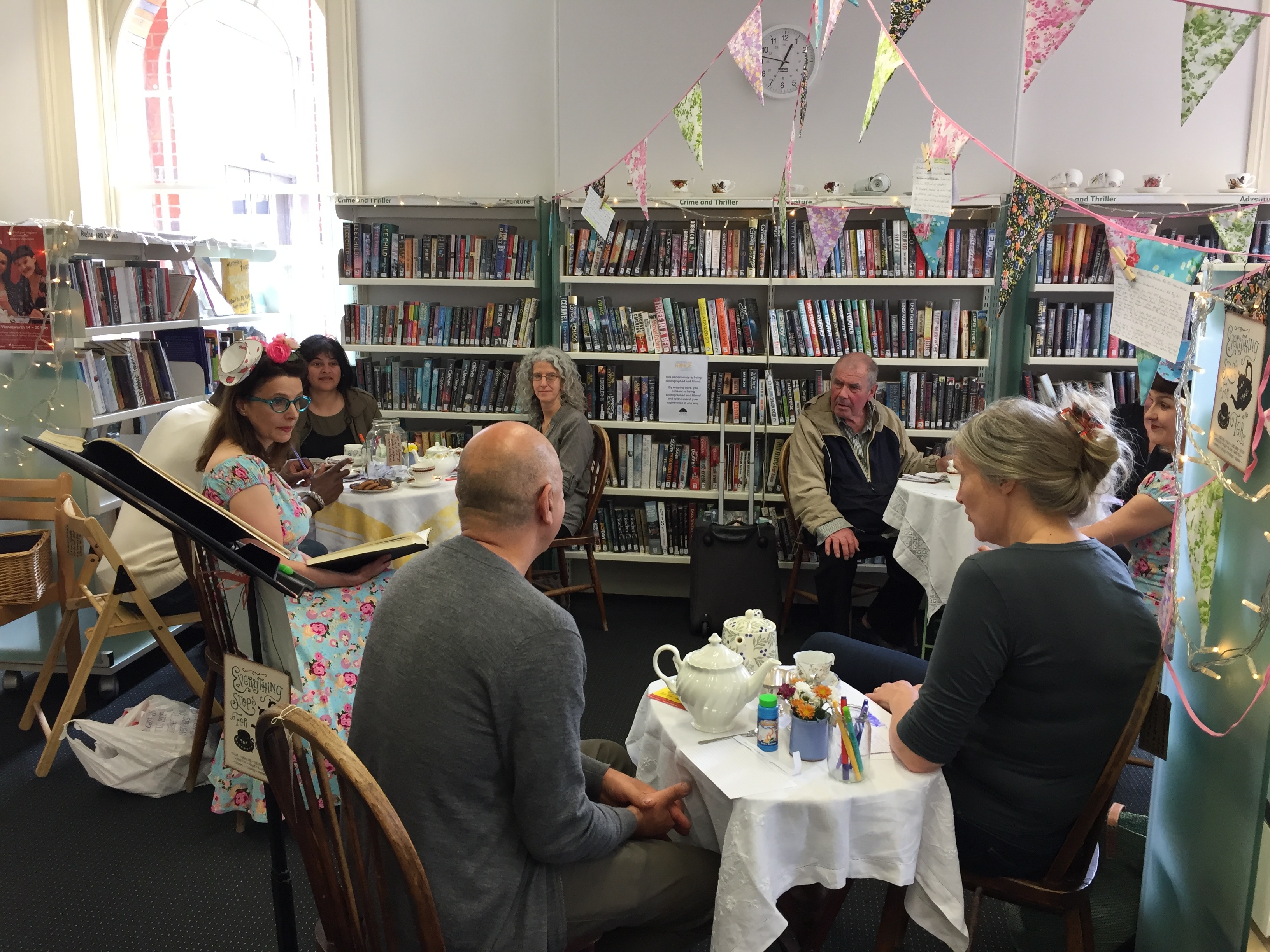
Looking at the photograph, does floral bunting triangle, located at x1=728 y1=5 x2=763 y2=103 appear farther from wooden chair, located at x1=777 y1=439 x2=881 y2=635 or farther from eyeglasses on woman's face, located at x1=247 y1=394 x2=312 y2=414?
eyeglasses on woman's face, located at x1=247 y1=394 x2=312 y2=414

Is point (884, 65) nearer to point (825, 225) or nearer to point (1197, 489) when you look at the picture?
point (825, 225)

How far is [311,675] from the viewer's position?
2531mm

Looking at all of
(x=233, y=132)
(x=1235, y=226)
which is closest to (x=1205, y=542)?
(x=1235, y=226)

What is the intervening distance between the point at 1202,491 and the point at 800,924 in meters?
1.21

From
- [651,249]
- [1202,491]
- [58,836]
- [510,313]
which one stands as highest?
[651,249]

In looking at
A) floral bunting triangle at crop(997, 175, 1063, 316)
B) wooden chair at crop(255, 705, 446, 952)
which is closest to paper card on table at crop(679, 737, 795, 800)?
wooden chair at crop(255, 705, 446, 952)

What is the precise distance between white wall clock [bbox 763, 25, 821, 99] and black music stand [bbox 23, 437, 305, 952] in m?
3.86

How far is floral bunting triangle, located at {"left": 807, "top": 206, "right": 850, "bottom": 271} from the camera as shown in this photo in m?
4.26

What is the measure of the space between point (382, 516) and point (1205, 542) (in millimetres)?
2641

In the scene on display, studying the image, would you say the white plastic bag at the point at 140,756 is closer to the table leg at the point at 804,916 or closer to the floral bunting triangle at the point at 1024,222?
the table leg at the point at 804,916

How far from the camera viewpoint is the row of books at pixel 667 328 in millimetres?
4648

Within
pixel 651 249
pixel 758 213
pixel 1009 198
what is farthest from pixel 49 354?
pixel 1009 198

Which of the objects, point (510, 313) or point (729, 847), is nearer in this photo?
point (729, 847)

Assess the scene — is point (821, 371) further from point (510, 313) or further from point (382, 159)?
point (382, 159)
